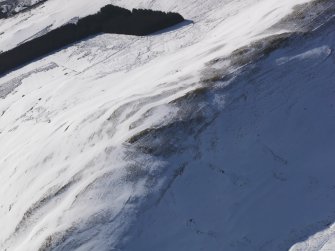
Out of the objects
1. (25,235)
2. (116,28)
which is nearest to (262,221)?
(25,235)

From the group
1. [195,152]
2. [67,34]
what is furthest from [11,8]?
[195,152]

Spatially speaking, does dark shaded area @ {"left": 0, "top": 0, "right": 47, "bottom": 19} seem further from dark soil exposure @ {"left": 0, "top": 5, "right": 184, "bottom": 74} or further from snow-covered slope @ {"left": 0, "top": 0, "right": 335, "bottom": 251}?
snow-covered slope @ {"left": 0, "top": 0, "right": 335, "bottom": 251}

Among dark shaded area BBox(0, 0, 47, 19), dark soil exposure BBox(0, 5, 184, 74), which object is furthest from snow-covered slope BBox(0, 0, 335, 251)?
dark shaded area BBox(0, 0, 47, 19)

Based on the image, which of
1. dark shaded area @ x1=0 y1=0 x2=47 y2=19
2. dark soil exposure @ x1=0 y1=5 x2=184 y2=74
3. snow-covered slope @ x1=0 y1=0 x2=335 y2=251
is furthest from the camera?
dark shaded area @ x1=0 y1=0 x2=47 y2=19

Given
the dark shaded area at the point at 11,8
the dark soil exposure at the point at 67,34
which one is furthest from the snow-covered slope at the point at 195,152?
the dark shaded area at the point at 11,8

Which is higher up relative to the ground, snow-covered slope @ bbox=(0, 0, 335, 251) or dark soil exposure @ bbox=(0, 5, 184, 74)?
dark soil exposure @ bbox=(0, 5, 184, 74)

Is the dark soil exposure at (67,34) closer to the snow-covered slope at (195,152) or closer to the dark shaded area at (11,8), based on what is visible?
the snow-covered slope at (195,152)

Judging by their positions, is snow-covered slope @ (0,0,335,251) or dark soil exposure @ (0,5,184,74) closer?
snow-covered slope @ (0,0,335,251)

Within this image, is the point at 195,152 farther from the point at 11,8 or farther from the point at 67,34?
the point at 11,8

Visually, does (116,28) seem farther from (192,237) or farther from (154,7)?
(192,237)
